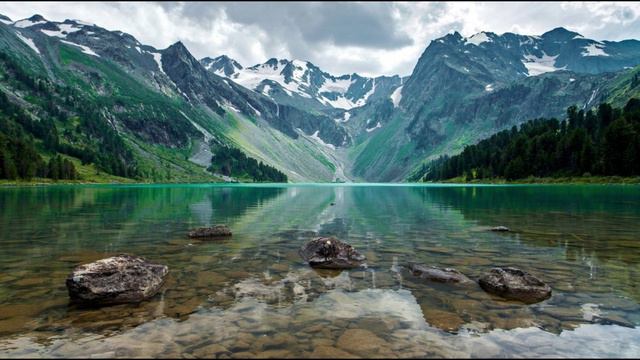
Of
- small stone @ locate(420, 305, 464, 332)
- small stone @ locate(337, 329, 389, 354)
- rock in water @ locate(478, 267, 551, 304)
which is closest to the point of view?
small stone @ locate(337, 329, 389, 354)

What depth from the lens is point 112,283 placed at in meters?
17.1

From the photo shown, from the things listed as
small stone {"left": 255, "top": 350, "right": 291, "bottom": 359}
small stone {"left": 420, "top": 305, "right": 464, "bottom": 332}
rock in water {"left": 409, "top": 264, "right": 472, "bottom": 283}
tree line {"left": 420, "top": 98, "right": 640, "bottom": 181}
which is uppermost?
tree line {"left": 420, "top": 98, "right": 640, "bottom": 181}

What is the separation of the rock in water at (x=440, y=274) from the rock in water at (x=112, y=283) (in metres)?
13.2

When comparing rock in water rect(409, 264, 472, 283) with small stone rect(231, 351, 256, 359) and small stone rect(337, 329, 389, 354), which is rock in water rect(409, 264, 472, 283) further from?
small stone rect(231, 351, 256, 359)

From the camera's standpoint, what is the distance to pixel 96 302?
648 inches

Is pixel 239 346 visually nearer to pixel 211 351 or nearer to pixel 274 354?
pixel 211 351

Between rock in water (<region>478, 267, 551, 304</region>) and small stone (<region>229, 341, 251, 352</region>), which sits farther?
rock in water (<region>478, 267, 551, 304</region>)

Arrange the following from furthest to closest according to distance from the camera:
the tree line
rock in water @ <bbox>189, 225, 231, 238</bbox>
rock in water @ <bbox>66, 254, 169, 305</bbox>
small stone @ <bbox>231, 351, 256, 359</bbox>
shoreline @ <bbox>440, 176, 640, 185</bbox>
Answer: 1. the tree line
2. shoreline @ <bbox>440, 176, 640, 185</bbox>
3. rock in water @ <bbox>189, 225, 231, 238</bbox>
4. rock in water @ <bbox>66, 254, 169, 305</bbox>
5. small stone @ <bbox>231, 351, 256, 359</bbox>

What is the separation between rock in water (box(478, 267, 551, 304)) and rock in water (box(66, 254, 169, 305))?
610 inches

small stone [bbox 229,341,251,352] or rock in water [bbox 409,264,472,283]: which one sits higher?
rock in water [bbox 409,264,472,283]

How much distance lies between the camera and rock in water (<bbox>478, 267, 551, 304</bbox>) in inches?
681

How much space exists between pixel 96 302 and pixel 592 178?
167391 mm

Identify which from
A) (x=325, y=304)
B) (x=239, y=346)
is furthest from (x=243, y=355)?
(x=325, y=304)

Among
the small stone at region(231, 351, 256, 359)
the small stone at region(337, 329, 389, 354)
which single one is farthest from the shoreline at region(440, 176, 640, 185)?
the small stone at region(231, 351, 256, 359)
